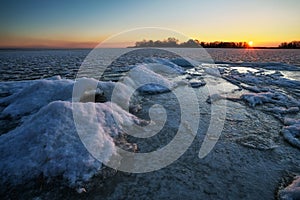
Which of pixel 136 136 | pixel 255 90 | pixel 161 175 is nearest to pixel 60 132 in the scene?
pixel 136 136

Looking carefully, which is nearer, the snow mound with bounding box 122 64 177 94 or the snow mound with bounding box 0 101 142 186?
the snow mound with bounding box 0 101 142 186

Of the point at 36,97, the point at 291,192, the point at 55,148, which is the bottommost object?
the point at 291,192

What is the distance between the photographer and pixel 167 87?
28.0 feet

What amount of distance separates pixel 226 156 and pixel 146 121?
2.12 m

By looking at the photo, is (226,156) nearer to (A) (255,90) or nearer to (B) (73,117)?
(B) (73,117)

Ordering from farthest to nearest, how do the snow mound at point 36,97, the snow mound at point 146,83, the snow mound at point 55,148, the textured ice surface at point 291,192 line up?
the snow mound at point 146,83, the snow mound at point 36,97, the snow mound at point 55,148, the textured ice surface at point 291,192

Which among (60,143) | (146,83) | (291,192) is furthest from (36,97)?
(291,192)

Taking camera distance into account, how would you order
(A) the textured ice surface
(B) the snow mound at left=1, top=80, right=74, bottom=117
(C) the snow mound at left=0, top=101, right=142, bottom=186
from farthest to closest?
(B) the snow mound at left=1, top=80, right=74, bottom=117
(C) the snow mound at left=0, top=101, right=142, bottom=186
(A) the textured ice surface

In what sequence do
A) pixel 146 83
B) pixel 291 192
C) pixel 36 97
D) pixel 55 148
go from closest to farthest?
pixel 291 192 < pixel 55 148 < pixel 36 97 < pixel 146 83

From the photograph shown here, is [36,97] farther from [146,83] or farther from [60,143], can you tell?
[146,83]

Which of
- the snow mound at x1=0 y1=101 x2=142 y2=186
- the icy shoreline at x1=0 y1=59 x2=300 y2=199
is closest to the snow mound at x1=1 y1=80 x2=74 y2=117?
the icy shoreline at x1=0 y1=59 x2=300 y2=199

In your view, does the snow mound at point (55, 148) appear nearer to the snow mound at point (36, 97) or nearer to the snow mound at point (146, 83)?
the snow mound at point (36, 97)

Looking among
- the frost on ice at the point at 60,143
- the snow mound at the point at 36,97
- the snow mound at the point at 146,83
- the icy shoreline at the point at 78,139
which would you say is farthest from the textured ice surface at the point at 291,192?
the snow mound at the point at 146,83

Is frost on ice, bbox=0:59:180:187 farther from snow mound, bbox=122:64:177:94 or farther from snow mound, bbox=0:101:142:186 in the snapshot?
snow mound, bbox=122:64:177:94
